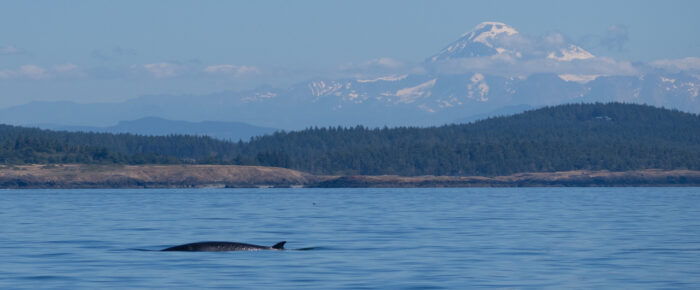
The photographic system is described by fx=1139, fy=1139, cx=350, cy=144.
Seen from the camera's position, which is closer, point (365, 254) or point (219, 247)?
point (365, 254)

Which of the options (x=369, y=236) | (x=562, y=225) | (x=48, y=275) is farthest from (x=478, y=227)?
(x=48, y=275)

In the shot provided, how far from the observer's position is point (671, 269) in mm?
38906

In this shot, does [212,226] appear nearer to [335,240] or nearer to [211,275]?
[335,240]

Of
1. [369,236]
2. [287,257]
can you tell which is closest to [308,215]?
[369,236]

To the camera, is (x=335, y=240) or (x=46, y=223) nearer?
(x=335, y=240)

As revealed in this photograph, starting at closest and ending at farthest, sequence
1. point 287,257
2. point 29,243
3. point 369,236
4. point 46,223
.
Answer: point 287,257 → point 29,243 → point 369,236 → point 46,223

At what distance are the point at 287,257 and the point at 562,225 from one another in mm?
25590

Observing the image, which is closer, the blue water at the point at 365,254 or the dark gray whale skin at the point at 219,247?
the blue water at the point at 365,254

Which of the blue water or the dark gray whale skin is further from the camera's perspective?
the dark gray whale skin

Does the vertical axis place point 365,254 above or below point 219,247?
below

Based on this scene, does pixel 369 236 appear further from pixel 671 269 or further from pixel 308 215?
pixel 308 215

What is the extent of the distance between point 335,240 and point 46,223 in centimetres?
2280

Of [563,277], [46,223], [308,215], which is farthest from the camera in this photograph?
[308,215]

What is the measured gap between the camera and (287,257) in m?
43.7
